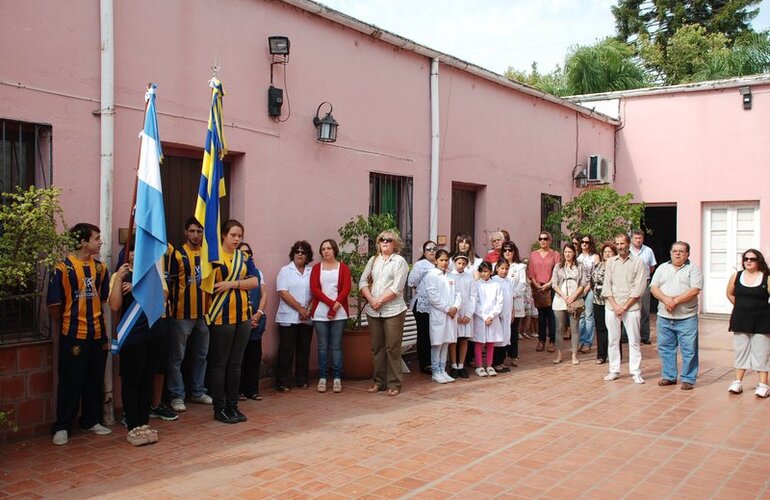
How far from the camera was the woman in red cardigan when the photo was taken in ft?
25.7

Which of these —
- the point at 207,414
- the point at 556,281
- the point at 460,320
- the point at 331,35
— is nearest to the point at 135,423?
the point at 207,414

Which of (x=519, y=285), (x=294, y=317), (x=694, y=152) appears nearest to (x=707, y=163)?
(x=694, y=152)

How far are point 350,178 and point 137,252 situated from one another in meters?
3.99

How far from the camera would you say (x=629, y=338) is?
850 centimetres

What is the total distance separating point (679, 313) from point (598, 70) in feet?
40.5

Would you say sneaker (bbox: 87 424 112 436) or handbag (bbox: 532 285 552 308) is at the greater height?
handbag (bbox: 532 285 552 308)

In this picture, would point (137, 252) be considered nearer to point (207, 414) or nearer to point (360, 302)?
point (207, 414)

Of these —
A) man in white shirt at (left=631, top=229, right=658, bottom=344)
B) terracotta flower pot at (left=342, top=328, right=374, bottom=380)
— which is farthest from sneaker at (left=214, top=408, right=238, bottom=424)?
man in white shirt at (left=631, top=229, right=658, bottom=344)

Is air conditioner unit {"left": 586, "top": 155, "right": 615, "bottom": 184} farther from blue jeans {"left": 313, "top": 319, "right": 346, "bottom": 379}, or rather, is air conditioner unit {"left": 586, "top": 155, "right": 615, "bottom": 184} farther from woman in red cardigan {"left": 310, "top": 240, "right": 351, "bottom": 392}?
blue jeans {"left": 313, "top": 319, "right": 346, "bottom": 379}

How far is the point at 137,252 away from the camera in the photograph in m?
5.60

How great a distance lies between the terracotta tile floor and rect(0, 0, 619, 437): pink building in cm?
120

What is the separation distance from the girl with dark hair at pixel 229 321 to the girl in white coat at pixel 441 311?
253 centimetres

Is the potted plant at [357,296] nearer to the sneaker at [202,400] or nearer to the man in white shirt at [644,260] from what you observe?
the sneaker at [202,400]

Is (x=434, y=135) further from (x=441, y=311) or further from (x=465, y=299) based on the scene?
(x=441, y=311)
